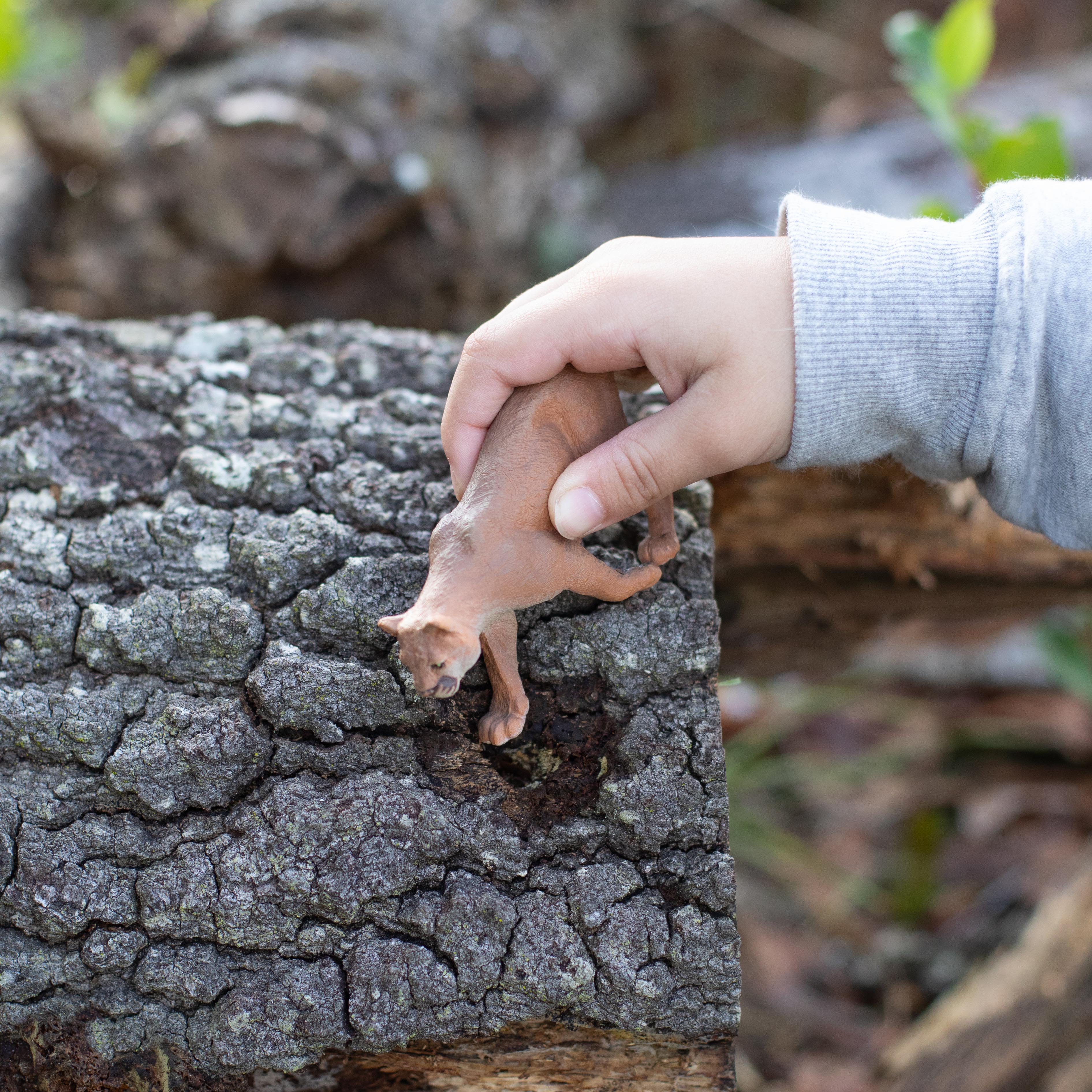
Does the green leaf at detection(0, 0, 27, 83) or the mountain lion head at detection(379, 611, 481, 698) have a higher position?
the green leaf at detection(0, 0, 27, 83)

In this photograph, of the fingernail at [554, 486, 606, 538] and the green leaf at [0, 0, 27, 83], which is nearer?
the fingernail at [554, 486, 606, 538]

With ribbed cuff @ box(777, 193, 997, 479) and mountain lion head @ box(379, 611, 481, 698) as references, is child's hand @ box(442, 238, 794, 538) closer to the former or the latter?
ribbed cuff @ box(777, 193, 997, 479)

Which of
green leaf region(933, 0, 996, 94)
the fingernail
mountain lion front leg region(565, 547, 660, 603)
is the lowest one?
mountain lion front leg region(565, 547, 660, 603)

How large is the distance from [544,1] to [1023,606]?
11.5 ft

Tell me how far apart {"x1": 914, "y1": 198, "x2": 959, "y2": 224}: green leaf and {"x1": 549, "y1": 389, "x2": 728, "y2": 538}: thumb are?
0.89m

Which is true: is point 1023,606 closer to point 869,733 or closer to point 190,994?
point 869,733

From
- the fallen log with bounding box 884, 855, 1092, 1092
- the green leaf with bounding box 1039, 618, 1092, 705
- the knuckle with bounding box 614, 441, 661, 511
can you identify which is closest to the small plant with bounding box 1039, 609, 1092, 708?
the green leaf with bounding box 1039, 618, 1092, 705

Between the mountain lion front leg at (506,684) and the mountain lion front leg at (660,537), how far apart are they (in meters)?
0.23

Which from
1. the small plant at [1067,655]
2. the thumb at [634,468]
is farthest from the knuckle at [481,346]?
the small plant at [1067,655]

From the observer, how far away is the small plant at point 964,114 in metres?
1.90

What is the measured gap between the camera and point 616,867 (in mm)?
1226

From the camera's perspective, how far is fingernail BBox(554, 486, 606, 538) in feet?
3.72

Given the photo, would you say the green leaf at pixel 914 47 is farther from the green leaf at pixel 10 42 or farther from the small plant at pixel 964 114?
the green leaf at pixel 10 42

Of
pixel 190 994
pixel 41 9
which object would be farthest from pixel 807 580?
pixel 41 9
